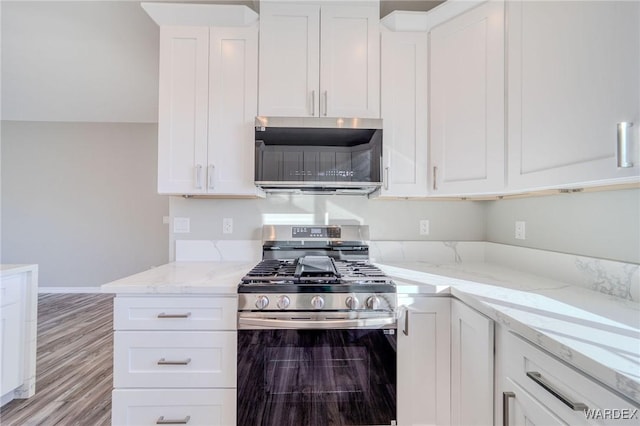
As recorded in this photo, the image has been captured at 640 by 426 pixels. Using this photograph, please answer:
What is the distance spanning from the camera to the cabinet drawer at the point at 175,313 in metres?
1.24

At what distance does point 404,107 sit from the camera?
1.67 metres

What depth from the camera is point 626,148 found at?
2.63 ft

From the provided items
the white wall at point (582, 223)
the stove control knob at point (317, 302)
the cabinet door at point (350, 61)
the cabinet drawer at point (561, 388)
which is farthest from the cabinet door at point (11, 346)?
the white wall at point (582, 223)

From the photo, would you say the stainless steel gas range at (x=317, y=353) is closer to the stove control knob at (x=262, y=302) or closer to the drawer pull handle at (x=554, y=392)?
the stove control knob at (x=262, y=302)

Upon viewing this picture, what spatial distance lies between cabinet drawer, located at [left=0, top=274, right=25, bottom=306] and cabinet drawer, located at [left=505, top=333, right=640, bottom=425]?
8.88ft

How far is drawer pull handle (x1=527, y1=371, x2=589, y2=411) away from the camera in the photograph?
667 millimetres

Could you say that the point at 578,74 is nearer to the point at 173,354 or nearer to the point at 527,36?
the point at 527,36

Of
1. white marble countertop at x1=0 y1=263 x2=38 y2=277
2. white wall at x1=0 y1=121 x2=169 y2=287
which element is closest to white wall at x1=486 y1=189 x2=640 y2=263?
white marble countertop at x1=0 y1=263 x2=38 y2=277

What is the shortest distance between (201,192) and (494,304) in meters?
1.56

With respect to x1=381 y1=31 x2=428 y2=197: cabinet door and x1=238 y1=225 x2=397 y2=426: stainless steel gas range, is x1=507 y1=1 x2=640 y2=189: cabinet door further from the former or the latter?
x1=238 y1=225 x2=397 y2=426: stainless steel gas range

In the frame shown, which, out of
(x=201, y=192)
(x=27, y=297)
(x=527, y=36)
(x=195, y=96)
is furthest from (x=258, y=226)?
(x=527, y=36)

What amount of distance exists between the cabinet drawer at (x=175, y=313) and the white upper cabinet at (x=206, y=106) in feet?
2.15

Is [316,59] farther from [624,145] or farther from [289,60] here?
[624,145]

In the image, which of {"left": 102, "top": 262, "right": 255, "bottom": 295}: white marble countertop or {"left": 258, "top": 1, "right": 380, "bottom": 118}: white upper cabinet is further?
{"left": 258, "top": 1, "right": 380, "bottom": 118}: white upper cabinet
